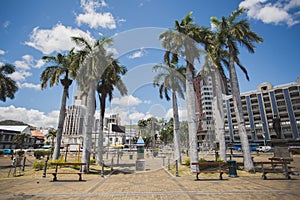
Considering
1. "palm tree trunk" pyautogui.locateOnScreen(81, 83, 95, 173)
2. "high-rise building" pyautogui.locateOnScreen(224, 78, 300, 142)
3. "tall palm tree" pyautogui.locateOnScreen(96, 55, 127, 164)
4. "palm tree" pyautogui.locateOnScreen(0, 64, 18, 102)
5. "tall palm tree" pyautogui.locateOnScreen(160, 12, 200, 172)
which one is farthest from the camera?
"high-rise building" pyautogui.locateOnScreen(224, 78, 300, 142)

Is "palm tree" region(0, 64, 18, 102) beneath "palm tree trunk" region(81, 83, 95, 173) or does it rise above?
above

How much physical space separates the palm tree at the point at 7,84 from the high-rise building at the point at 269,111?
214 ft

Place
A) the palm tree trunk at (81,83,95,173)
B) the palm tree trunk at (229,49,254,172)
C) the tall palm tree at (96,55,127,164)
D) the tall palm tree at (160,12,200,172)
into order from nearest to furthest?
the palm tree trunk at (229,49,254,172) < the palm tree trunk at (81,83,95,173) < the tall palm tree at (160,12,200,172) < the tall palm tree at (96,55,127,164)

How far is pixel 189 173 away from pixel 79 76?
11064 mm

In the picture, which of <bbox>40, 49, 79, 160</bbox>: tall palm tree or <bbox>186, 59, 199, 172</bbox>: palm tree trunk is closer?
<bbox>186, 59, 199, 172</bbox>: palm tree trunk

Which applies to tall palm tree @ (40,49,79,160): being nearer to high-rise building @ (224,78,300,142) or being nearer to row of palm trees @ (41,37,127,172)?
row of palm trees @ (41,37,127,172)

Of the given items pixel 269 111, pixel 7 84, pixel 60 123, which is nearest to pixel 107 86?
pixel 60 123

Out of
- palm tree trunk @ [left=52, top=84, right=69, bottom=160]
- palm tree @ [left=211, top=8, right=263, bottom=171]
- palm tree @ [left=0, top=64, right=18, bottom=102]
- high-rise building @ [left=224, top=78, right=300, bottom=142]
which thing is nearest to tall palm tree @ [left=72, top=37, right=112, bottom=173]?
palm tree trunk @ [left=52, top=84, right=69, bottom=160]

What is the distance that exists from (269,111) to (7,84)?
7700 cm

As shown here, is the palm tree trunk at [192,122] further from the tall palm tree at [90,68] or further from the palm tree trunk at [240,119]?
the tall palm tree at [90,68]

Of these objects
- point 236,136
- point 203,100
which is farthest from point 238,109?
point 203,100

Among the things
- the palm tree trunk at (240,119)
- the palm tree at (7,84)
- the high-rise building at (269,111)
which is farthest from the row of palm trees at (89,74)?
the high-rise building at (269,111)

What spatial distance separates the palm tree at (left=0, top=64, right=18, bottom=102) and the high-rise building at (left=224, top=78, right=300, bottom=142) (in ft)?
214

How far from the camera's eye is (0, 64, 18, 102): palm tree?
2134 centimetres
